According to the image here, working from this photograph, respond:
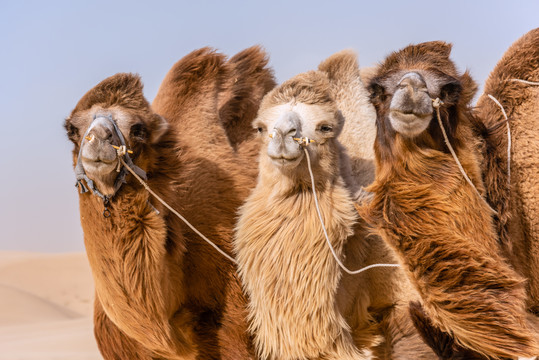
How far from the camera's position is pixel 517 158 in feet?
12.0

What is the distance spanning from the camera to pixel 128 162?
380 cm

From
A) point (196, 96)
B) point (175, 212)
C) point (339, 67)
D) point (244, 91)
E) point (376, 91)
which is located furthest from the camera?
point (244, 91)

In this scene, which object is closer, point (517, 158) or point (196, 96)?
point (517, 158)

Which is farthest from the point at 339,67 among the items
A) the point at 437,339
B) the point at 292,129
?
the point at 437,339

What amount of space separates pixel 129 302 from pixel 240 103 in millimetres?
1941

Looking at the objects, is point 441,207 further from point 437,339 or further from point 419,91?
point 437,339

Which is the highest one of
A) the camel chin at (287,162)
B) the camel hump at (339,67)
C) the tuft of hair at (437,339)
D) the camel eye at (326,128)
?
the camel hump at (339,67)

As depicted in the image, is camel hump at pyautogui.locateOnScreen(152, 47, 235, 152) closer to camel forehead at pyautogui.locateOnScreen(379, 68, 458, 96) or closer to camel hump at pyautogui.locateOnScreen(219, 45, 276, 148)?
camel hump at pyautogui.locateOnScreen(219, 45, 276, 148)

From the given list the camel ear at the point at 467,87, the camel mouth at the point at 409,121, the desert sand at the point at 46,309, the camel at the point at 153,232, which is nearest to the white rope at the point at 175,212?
the camel at the point at 153,232

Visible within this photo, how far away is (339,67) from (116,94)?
1537 mm

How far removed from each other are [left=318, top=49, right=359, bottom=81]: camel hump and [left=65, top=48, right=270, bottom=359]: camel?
2.96 ft

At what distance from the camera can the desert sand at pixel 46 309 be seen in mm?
14945

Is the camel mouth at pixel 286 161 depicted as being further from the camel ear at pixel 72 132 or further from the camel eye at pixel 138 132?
the camel ear at pixel 72 132

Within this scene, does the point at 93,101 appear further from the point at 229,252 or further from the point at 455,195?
the point at 455,195
